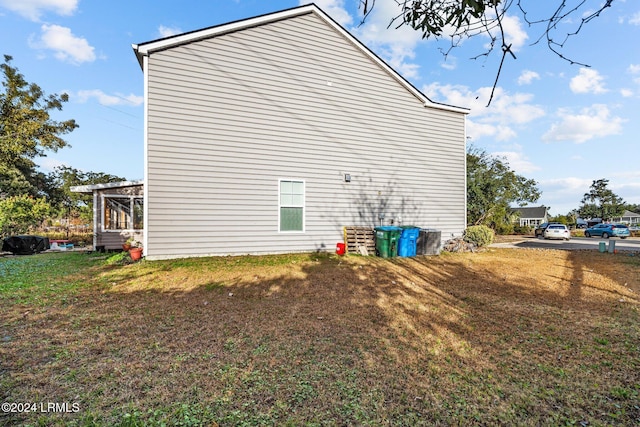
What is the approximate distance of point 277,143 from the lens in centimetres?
909

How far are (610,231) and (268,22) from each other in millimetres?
32396

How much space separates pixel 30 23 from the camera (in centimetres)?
1158

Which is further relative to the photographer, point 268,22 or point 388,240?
point 388,240

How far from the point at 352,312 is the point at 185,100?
7.43 metres

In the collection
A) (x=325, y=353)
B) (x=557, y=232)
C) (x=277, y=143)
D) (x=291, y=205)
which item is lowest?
(x=325, y=353)

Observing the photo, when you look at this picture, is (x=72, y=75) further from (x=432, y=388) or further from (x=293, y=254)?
(x=432, y=388)

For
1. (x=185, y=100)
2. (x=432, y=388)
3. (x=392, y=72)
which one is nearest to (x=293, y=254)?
(x=185, y=100)

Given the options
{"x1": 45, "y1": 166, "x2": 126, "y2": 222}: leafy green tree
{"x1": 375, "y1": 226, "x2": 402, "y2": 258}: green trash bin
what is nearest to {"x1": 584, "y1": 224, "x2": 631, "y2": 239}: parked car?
{"x1": 375, "y1": 226, "x2": 402, "y2": 258}: green trash bin

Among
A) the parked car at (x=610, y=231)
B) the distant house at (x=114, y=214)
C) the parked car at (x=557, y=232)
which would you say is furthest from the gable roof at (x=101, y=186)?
the parked car at (x=610, y=231)

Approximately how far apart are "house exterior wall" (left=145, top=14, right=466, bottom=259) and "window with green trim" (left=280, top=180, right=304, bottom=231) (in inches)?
7.3

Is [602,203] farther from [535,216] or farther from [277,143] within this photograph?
[277,143]

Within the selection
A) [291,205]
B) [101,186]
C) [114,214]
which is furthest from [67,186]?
[291,205]

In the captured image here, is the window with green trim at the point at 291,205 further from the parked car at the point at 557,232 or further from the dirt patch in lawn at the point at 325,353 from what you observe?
the parked car at the point at 557,232

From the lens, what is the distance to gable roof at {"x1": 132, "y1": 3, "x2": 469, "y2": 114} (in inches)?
307
